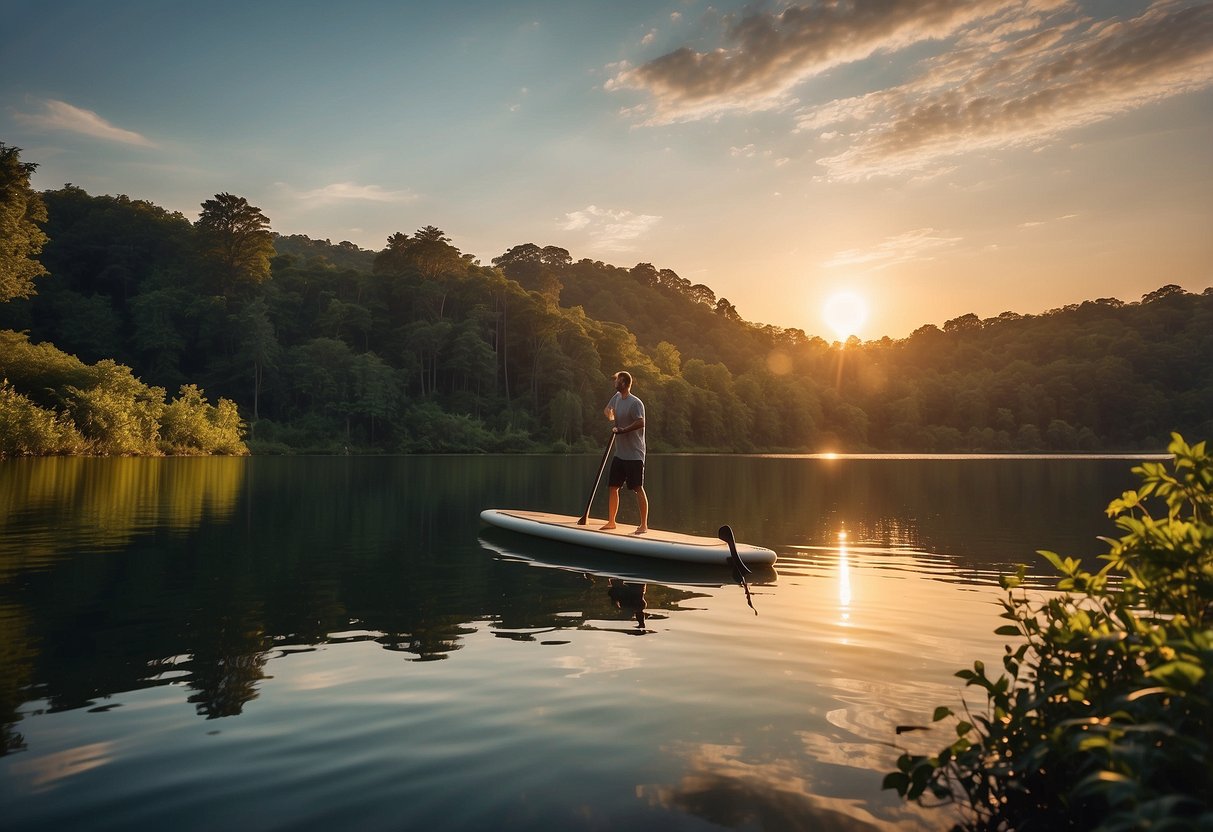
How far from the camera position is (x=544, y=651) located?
253 inches

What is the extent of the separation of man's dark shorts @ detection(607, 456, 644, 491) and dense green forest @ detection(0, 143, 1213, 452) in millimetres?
39290

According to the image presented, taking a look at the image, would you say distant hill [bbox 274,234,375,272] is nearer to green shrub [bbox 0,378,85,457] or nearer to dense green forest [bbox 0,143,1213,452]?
dense green forest [bbox 0,143,1213,452]

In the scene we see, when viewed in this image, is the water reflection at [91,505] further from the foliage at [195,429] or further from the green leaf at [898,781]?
the foliage at [195,429]

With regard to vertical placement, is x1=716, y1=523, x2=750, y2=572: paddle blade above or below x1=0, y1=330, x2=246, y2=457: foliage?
below

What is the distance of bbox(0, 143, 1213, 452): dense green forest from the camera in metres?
69.1

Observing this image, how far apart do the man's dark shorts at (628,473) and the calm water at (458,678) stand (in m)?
1.35

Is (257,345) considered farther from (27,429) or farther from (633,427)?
(633,427)

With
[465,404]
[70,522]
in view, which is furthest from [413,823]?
[465,404]

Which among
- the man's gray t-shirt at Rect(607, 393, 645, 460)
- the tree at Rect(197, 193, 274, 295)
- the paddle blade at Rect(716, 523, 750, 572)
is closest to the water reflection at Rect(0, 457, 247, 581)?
the man's gray t-shirt at Rect(607, 393, 645, 460)

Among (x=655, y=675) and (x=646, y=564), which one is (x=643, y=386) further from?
(x=655, y=675)

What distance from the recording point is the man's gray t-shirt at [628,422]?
40.8ft

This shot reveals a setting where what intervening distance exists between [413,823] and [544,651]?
10.1 ft

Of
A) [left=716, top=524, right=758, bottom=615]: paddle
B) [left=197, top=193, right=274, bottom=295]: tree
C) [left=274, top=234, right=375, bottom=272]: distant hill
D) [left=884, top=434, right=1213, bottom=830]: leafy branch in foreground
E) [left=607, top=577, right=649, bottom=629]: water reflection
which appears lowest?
[left=607, top=577, right=649, bottom=629]: water reflection

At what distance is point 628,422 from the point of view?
12.5 metres
